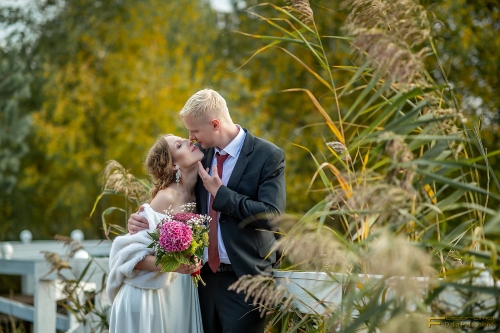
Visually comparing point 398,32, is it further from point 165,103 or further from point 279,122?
point 165,103

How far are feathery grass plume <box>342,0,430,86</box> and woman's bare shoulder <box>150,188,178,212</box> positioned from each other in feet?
5.71

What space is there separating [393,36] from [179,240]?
169 cm

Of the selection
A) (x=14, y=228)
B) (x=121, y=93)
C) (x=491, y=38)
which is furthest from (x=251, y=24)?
(x=14, y=228)

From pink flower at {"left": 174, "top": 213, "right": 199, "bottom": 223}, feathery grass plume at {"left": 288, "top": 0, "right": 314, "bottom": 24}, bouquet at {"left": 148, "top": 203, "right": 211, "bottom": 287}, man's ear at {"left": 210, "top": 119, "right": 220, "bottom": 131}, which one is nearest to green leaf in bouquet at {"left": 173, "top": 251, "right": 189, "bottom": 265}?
bouquet at {"left": 148, "top": 203, "right": 211, "bottom": 287}

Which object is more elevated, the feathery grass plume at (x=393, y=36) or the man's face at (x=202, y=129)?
the feathery grass plume at (x=393, y=36)

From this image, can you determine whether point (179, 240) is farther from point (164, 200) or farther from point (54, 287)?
point (54, 287)

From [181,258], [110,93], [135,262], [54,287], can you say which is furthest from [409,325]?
[110,93]

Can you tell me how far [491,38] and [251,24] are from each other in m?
6.69

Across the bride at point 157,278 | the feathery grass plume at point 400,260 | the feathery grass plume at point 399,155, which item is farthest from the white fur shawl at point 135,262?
the feathery grass plume at point 400,260

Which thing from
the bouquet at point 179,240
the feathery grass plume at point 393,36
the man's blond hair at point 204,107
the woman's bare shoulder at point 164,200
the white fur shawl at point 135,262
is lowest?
the white fur shawl at point 135,262

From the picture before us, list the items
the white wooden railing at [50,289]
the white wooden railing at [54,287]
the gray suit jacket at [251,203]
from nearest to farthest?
the white wooden railing at [54,287] < the gray suit jacket at [251,203] < the white wooden railing at [50,289]

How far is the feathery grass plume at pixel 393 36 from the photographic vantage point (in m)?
2.32

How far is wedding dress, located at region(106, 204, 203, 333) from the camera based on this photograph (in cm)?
398

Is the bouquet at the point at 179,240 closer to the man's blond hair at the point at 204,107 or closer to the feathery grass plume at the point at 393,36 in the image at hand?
the man's blond hair at the point at 204,107
